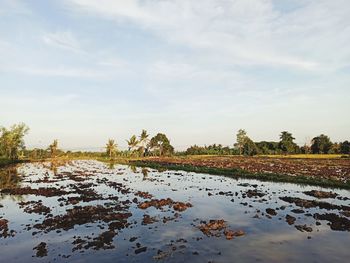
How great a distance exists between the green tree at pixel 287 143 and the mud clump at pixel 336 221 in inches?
4044

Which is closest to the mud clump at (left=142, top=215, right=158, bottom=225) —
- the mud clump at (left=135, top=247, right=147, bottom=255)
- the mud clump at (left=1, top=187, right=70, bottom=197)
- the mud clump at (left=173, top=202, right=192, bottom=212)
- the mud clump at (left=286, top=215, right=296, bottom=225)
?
the mud clump at (left=173, top=202, right=192, bottom=212)

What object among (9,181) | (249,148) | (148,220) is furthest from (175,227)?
(249,148)

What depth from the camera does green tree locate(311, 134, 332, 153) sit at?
115562 millimetres

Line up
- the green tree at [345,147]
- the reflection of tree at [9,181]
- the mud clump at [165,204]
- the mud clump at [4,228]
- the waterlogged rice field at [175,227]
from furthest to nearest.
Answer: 1. the green tree at [345,147]
2. the reflection of tree at [9,181]
3. the mud clump at [165,204]
4. the mud clump at [4,228]
5. the waterlogged rice field at [175,227]

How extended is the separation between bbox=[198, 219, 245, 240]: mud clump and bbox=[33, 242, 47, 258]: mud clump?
29.5 feet

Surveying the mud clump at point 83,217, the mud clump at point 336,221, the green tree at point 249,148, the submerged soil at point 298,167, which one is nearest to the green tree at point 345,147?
the green tree at point 249,148

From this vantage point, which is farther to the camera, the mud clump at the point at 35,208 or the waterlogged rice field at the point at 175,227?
the mud clump at the point at 35,208

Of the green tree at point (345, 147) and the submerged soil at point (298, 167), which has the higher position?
the green tree at point (345, 147)

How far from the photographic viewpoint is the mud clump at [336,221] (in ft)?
62.2

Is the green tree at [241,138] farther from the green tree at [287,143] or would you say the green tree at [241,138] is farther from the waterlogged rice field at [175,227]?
the waterlogged rice field at [175,227]

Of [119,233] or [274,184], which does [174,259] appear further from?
[274,184]

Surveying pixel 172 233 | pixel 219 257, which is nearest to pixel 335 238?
pixel 219 257

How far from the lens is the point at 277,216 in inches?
863

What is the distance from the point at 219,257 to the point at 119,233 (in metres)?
6.71
